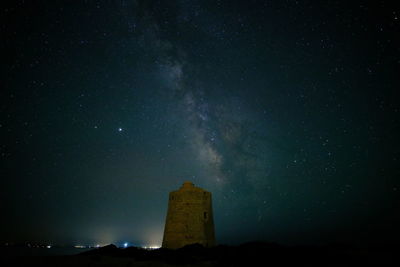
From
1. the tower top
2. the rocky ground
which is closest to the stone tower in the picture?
the tower top

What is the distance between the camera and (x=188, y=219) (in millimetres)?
17984

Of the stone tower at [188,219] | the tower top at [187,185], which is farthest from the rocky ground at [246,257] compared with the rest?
the tower top at [187,185]

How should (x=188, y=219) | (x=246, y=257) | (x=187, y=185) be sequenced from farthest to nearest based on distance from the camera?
1. (x=187, y=185)
2. (x=188, y=219)
3. (x=246, y=257)

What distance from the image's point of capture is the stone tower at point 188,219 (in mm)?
17641

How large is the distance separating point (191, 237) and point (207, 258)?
7041 millimetres

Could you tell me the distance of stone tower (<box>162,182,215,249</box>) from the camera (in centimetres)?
1764

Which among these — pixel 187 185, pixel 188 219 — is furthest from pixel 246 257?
pixel 187 185

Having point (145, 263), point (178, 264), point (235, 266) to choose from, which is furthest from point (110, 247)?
point (235, 266)

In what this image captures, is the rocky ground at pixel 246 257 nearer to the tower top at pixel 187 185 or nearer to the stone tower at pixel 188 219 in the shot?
the stone tower at pixel 188 219

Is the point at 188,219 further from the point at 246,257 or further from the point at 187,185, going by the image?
the point at 246,257

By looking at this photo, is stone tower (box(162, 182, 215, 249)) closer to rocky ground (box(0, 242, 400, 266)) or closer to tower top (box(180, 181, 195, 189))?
tower top (box(180, 181, 195, 189))

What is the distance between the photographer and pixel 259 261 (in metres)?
8.47

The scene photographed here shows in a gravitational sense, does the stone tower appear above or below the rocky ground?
above

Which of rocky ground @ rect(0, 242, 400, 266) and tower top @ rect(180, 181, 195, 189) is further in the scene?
tower top @ rect(180, 181, 195, 189)
